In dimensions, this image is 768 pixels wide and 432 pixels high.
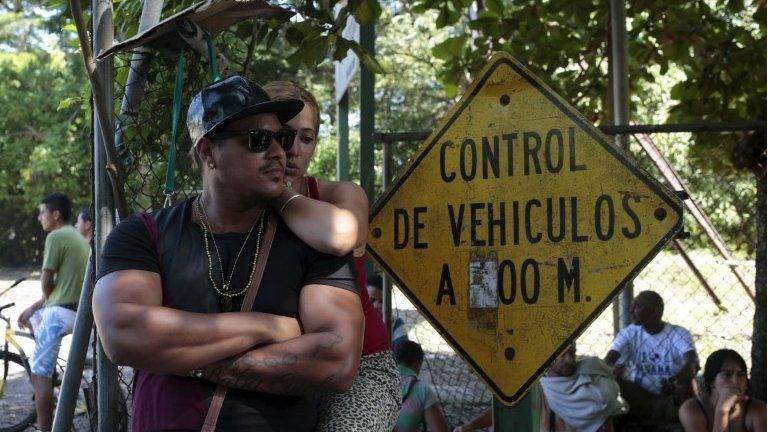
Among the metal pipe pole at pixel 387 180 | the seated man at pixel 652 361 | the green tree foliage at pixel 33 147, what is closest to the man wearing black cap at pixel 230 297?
the metal pipe pole at pixel 387 180

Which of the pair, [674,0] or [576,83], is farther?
[576,83]

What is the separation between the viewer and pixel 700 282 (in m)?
10.1

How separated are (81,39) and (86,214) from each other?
657 cm

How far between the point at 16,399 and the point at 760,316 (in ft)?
22.7

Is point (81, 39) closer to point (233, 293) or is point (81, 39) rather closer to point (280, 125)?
point (280, 125)

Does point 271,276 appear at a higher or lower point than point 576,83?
lower

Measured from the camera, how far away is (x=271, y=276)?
2.53 m

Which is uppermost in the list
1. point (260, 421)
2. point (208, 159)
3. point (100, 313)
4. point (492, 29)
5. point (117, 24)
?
point (492, 29)

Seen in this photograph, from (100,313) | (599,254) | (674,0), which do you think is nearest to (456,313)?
(599,254)

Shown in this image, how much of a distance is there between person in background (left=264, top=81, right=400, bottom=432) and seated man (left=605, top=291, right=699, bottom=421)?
4.40 meters

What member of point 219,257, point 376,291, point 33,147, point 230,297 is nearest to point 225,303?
point 230,297

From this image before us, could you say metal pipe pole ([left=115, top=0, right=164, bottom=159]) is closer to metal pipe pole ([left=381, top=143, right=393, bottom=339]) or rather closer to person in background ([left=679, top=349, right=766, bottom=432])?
metal pipe pole ([left=381, top=143, right=393, bottom=339])

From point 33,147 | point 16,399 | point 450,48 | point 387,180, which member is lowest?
point 16,399

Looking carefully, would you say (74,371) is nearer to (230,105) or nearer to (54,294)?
(230,105)
